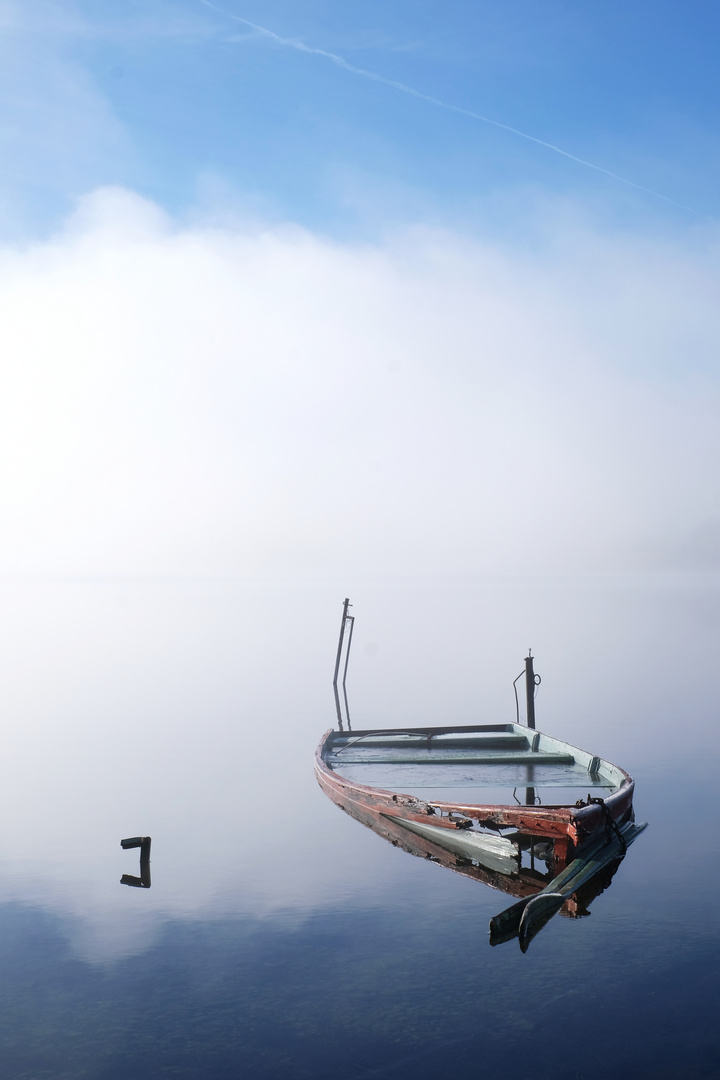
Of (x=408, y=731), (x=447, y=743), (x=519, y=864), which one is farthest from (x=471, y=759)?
(x=519, y=864)

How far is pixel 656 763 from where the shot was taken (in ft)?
93.5

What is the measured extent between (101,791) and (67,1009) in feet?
49.1

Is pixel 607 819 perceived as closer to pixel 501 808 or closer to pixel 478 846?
pixel 501 808

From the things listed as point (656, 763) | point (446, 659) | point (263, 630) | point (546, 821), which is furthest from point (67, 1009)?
point (263, 630)

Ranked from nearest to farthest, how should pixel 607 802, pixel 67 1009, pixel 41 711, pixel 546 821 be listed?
1. pixel 67 1009
2. pixel 546 821
3. pixel 607 802
4. pixel 41 711

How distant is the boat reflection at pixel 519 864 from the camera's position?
12031 millimetres

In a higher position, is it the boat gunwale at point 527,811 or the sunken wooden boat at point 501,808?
the boat gunwale at point 527,811

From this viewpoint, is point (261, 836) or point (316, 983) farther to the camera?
point (261, 836)

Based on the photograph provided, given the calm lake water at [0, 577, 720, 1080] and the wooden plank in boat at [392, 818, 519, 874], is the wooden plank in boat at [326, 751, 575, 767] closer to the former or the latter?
the calm lake water at [0, 577, 720, 1080]

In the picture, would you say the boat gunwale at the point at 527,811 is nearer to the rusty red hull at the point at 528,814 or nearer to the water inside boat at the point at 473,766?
the rusty red hull at the point at 528,814

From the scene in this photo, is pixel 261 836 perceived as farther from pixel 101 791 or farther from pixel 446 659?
pixel 446 659

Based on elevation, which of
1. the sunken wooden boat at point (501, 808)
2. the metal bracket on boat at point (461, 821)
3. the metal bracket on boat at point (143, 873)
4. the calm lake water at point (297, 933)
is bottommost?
the calm lake water at point (297, 933)

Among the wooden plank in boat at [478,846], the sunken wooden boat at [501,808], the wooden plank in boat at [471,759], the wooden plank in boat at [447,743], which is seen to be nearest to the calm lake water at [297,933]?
the sunken wooden boat at [501,808]

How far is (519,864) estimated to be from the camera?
46.8 feet
